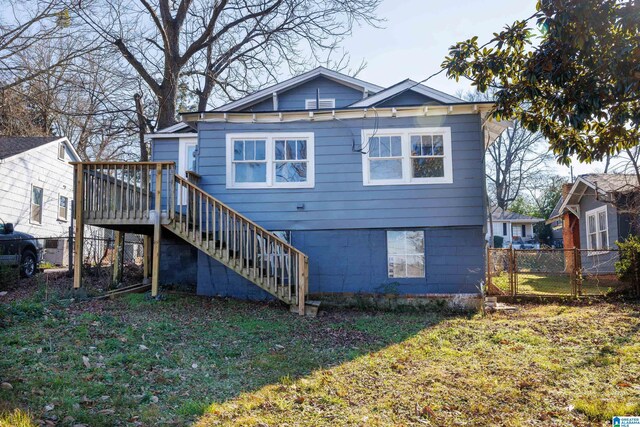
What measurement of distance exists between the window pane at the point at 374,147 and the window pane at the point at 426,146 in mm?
1032

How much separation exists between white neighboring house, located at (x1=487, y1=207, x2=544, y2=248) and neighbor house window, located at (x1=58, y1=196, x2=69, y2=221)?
31181 mm

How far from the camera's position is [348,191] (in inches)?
455

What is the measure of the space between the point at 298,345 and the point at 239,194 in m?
4.99

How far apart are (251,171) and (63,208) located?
1406 centimetres

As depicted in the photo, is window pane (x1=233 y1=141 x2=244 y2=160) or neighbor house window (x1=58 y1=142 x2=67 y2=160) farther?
neighbor house window (x1=58 y1=142 x2=67 y2=160)

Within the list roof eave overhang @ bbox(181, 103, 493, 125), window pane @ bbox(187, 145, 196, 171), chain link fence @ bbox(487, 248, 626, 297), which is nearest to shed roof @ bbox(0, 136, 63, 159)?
window pane @ bbox(187, 145, 196, 171)

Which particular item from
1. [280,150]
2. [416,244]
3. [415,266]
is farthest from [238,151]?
[415,266]

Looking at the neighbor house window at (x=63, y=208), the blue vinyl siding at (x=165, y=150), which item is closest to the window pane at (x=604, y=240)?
the blue vinyl siding at (x=165, y=150)

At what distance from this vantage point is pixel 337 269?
1150 centimetres

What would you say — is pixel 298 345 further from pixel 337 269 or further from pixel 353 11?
pixel 353 11

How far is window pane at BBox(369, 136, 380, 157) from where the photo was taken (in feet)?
38.2

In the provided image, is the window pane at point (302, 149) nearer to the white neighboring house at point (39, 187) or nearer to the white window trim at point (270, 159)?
the white window trim at point (270, 159)

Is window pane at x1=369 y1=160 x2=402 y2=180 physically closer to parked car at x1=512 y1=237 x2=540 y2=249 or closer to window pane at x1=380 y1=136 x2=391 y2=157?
window pane at x1=380 y1=136 x2=391 y2=157

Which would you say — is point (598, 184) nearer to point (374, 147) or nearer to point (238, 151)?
point (374, 147)
